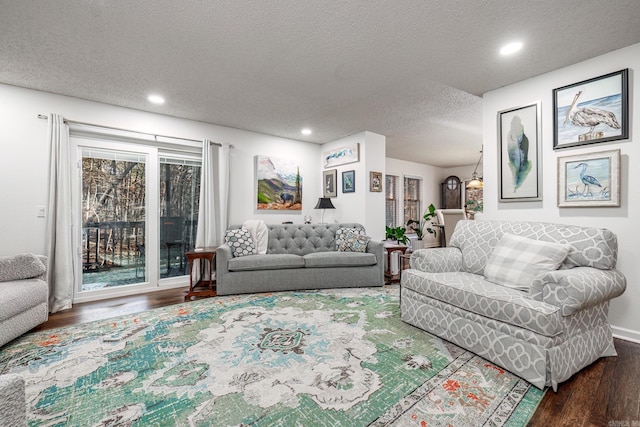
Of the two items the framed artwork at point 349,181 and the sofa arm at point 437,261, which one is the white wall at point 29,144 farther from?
the sofa arm at point 437,261

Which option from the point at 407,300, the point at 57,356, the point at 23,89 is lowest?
the point at 57,356

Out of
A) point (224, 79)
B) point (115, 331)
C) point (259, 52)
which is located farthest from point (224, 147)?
point (115, 331)

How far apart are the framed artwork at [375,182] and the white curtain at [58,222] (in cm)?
417

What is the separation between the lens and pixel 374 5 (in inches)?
72.5

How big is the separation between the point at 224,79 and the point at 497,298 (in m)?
3.16

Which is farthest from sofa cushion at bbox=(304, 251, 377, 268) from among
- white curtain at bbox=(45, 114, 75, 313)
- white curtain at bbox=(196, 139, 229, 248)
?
white curtain at bbox=(45, 114, 75, 313)

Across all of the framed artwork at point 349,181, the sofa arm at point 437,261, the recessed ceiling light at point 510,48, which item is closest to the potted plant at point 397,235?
the framed artwork at point 349,181

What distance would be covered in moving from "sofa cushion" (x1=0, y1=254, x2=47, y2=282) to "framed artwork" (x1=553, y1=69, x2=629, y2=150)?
5.07m

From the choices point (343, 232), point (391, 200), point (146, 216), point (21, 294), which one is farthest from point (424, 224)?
point (21, 294)

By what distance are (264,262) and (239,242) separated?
543mm

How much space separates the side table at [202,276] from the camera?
353 cm

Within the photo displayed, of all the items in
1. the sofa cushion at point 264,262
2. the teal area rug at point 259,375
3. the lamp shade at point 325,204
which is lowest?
the teal area rug at point 259,375

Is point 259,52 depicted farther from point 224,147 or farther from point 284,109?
point 224,147

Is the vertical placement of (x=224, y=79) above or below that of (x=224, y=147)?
above
